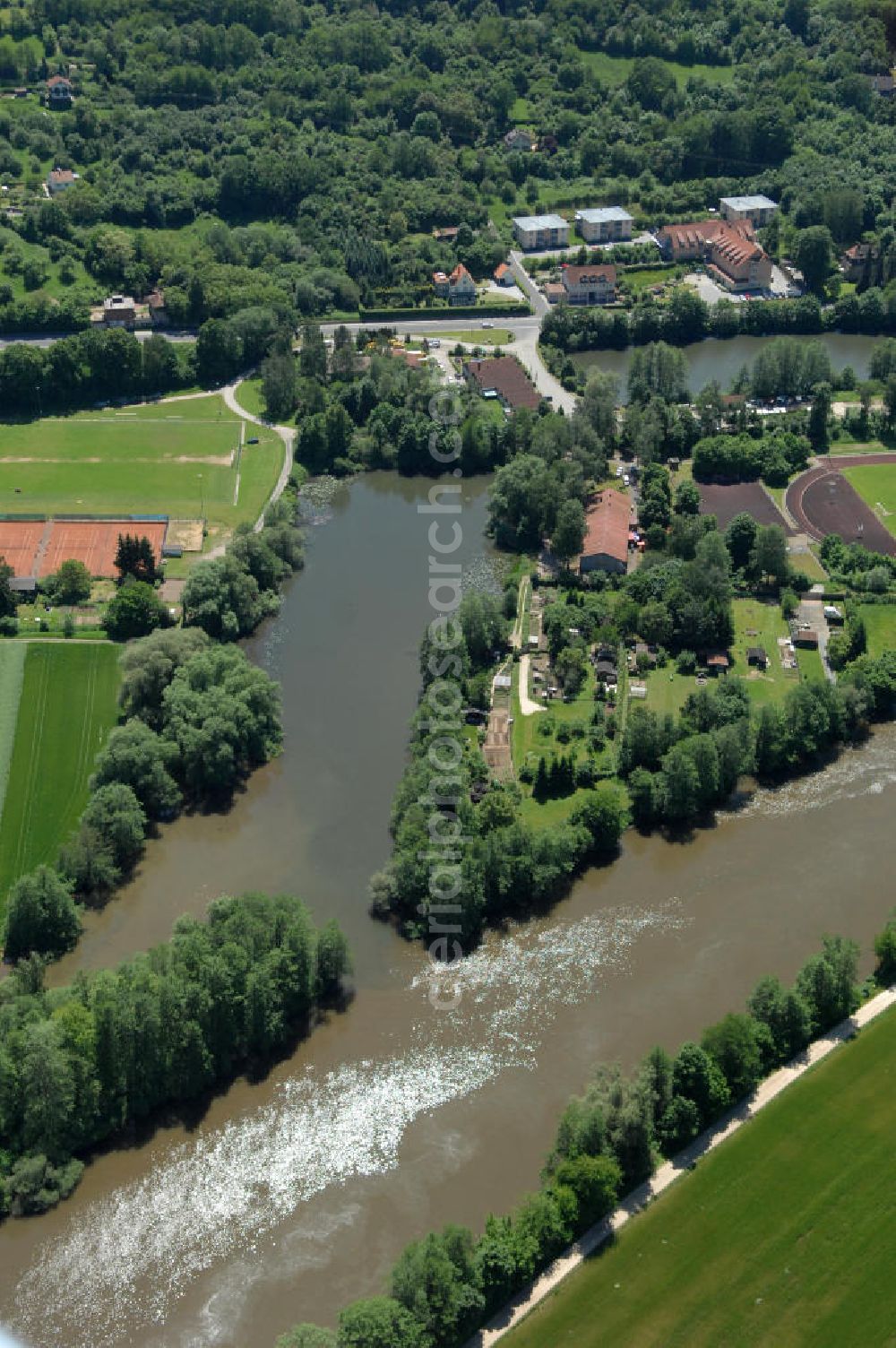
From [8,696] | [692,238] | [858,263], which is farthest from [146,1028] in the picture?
[858,263]

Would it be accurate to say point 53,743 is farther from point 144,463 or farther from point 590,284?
point 590,284

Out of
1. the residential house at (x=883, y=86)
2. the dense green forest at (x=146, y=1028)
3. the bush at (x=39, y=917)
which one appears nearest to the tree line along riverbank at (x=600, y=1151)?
the dense green forest at (x=146, y=1028)

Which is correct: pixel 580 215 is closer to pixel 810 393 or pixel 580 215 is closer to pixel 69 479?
pixel 810 393

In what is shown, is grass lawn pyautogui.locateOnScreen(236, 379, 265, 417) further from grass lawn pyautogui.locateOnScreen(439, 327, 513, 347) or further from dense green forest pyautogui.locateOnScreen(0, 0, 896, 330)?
grass lawn pyautogui.locateOnScreen(439, 327, 513, 347)

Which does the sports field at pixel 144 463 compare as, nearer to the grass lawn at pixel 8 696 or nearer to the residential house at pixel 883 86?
the grass lawn at pixel 8 696

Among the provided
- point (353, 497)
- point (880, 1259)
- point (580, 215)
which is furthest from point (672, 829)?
point (580, 215)
